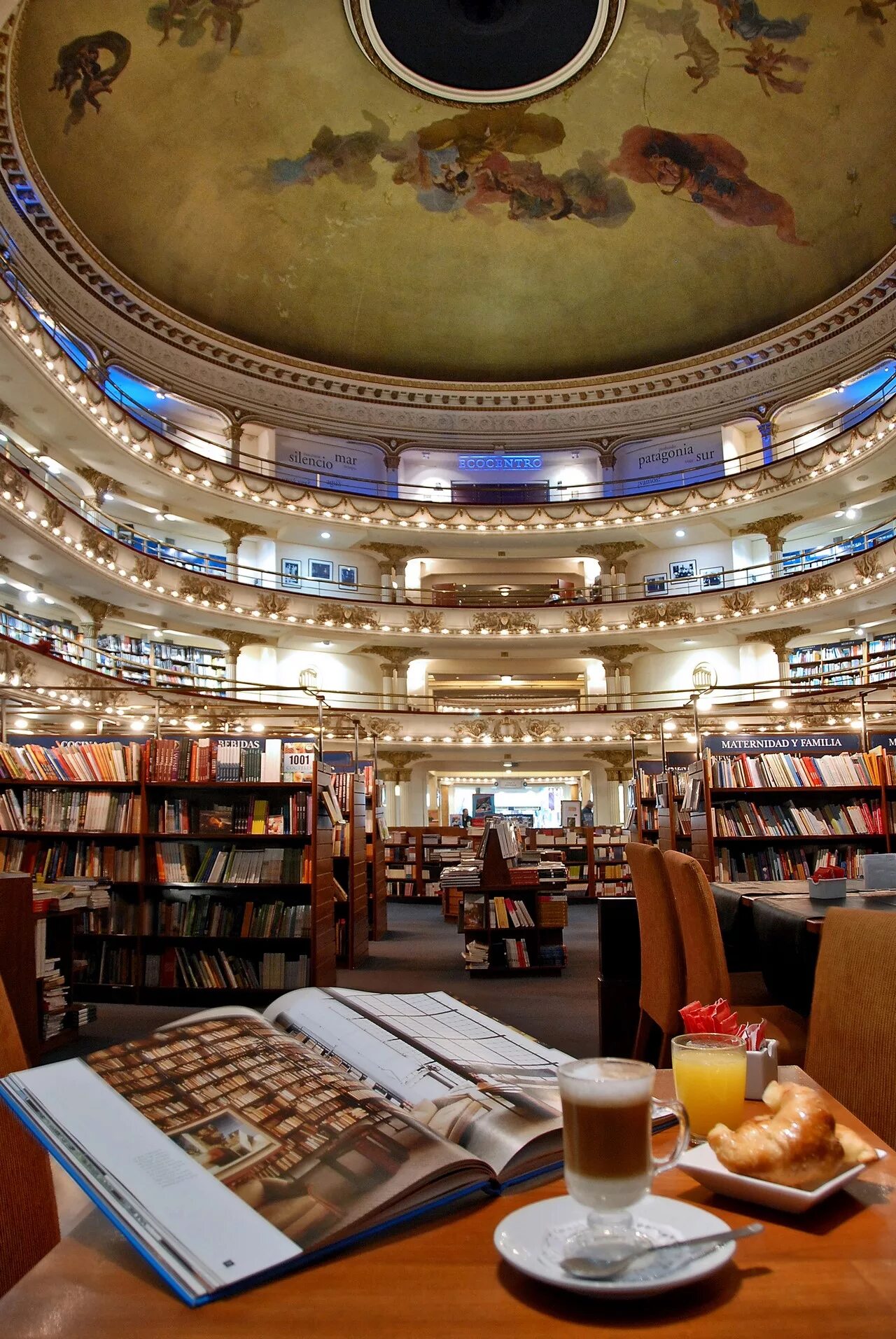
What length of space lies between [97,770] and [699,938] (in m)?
5.18

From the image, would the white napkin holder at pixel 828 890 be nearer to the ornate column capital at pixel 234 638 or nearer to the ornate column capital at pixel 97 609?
the ornate column capital at pixel 97 609

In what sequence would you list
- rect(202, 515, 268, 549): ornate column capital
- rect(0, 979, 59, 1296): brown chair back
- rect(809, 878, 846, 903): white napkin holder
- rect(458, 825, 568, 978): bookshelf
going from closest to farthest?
rect(0, 979, 59, 1296): brown chair back < rect(809, 878, 846, 903): white napkin holder < rect(458, 825, 568, 978): bookshelf < rect(202, 515, 268, 549): ornate column capital

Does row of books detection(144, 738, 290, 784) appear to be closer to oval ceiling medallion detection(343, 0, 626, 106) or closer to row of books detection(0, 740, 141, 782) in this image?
row of books detection(0, 740, 141, 782)

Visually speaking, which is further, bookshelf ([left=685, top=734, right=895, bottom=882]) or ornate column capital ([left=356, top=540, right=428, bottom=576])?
ornate column capital ([left=356, top=540, right=428, bottom=576])

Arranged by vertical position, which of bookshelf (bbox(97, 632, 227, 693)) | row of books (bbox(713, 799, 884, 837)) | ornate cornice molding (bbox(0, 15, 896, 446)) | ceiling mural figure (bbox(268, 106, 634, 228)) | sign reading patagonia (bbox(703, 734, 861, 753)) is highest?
ceiling mural figure (bbox(268, 106, 634, 228))

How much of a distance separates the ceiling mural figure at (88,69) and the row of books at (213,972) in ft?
59.7

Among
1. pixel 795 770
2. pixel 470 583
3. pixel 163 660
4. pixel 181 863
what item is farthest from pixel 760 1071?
pixel 470 583

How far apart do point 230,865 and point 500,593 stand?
18084 millimetres

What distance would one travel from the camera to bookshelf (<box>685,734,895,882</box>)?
317 inches

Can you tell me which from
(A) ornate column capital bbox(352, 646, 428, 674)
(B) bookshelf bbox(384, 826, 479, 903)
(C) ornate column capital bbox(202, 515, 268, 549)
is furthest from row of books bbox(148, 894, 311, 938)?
(A) ornate column capital bbox(352, 646, 428, 674)

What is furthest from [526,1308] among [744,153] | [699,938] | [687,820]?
[744,153]

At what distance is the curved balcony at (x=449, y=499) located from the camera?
743 inches

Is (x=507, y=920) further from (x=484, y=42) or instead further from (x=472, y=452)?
(x=484, y=42)

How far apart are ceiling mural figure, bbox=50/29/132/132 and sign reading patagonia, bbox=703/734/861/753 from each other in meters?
18.3
